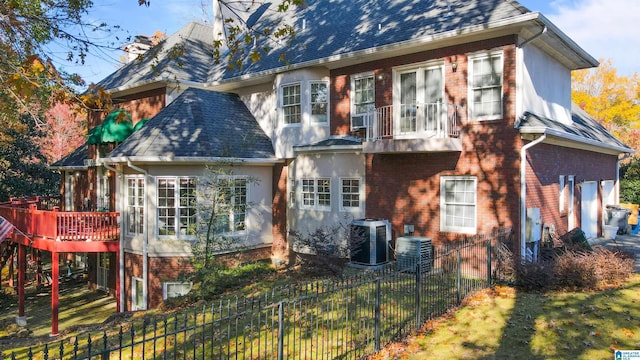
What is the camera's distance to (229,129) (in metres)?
17.2

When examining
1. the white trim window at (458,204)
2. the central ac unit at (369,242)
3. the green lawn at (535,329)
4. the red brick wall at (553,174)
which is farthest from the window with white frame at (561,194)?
the central ac unit at (369,242)

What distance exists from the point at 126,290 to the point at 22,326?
11.8 feet

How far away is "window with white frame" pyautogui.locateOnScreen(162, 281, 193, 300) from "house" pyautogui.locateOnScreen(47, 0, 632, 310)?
0.15 ft

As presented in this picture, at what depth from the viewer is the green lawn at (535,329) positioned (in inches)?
282

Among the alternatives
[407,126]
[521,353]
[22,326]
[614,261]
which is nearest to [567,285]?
[614,261]

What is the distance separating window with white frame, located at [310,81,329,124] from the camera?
16.6 meters

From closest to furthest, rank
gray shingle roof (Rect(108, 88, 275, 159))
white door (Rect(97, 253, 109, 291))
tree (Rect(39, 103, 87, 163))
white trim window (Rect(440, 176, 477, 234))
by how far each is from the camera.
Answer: white trim window (Rect(440, 176, 477, 234)) → gray shingle roof (Rect(108, 88, 275, 159)) → white door (Rect(97, 253, 109, 291)) → tree (Rect(39, 103, 87, 163))

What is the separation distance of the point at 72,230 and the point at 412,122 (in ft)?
40.2

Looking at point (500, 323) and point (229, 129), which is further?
point (229, 129)

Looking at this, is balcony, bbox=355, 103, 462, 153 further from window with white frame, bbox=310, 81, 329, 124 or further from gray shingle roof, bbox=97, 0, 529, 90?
gray shingle roof, bbox=97, 0, 529, 90

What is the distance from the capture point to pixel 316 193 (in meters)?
16.5

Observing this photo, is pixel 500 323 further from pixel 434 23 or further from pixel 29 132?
pixel 29 132

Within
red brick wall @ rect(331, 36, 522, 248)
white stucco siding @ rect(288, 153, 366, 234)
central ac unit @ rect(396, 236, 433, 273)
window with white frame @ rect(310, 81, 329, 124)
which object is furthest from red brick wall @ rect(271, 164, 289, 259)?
central ac unit @ rect(396, 236, 433, 273)

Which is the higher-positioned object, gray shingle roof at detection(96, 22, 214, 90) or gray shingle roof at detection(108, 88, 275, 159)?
gray shingle roof at detection(96, 22, 214, 90)
